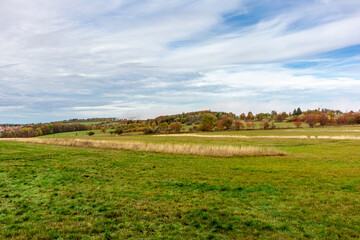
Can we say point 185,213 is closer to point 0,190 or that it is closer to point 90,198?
point 90,198

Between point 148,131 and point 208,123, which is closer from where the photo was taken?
point 148,131

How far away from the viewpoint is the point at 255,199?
919 centimetres

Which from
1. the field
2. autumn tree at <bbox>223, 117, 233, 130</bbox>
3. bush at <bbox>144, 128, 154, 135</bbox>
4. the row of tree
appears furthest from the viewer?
the row of tree

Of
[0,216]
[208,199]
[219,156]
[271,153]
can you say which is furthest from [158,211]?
[271,153]

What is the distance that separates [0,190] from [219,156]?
1775 centimetres

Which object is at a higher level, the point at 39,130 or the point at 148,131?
the point at 39,130

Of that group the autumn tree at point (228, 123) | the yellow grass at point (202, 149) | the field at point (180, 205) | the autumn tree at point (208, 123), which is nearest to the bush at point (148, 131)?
the autumn tree at point (208, 123)

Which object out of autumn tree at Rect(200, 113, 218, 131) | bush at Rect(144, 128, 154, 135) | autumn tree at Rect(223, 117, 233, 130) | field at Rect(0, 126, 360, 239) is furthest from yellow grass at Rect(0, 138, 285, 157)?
autumn tree at Rect(223, 117, 233, 130)

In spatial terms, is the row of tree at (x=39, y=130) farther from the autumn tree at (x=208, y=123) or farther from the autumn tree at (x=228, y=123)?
the autumn tree at (x=228, y=123)

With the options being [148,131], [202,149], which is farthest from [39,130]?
[202,149]

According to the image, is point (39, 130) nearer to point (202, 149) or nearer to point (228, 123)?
point (228, 123)

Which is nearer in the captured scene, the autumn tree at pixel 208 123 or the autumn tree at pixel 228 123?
the autumn tree at pixel 208 123

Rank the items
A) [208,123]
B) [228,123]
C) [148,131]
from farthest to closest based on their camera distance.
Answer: [208,123] < [228,123] < [148,131]

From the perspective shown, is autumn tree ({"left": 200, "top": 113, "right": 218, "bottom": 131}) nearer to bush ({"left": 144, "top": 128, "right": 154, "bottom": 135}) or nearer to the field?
bush ({"left": 144, "top": 128, "right": 154, "bottom": 135})
